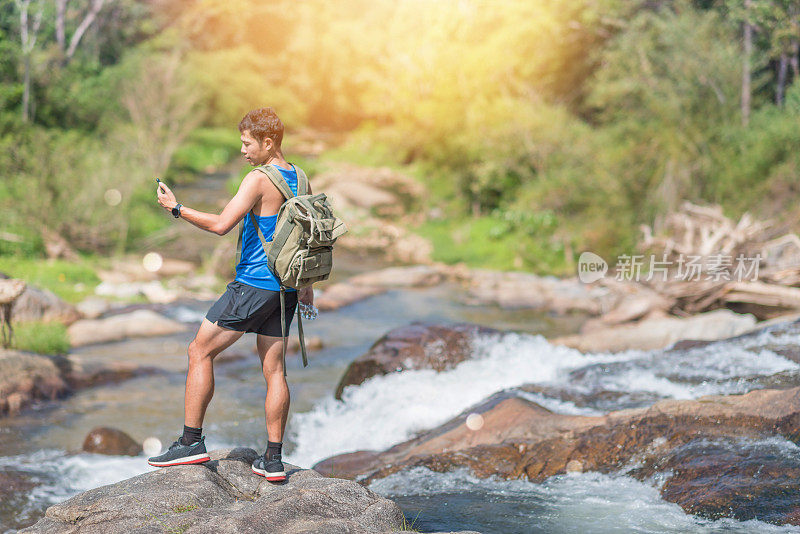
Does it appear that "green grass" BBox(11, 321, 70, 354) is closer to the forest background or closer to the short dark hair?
the forest background

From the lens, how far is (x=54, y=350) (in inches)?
395

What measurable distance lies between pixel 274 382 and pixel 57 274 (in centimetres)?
1166

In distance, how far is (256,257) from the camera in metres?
3.87

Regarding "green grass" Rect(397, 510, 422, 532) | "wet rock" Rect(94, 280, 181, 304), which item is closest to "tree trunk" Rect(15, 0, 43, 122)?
"wet rock" Rect(94, 280, 181, 304)

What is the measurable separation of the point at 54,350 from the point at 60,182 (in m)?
6.70

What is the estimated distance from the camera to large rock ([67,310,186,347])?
10945 millimetres

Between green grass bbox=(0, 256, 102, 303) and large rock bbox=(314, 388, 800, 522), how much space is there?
8778 millimetres

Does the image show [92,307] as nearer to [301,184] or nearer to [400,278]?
[400,278]

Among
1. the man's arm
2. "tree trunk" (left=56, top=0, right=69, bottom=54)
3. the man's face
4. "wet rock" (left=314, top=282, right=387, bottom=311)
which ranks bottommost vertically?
"wet rock" (left=314, top=282, right=387, bottom=311)

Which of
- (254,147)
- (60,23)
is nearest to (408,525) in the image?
(254,147)

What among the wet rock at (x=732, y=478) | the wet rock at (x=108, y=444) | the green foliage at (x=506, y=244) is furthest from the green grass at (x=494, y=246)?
the wet rock at (x=732, y=478)

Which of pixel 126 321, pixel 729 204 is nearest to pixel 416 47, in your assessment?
pixel 729 204

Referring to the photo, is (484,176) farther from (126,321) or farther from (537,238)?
(126,321)

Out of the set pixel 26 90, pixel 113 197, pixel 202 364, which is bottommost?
pixel 202 364
